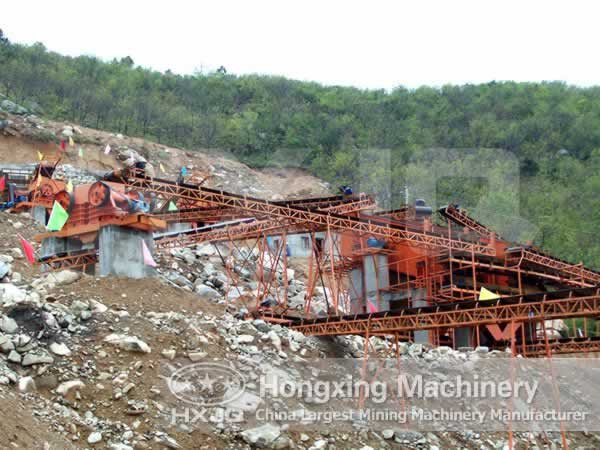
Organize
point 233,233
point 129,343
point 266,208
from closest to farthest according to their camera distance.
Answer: point 129,343
point 266,208
point 233,233

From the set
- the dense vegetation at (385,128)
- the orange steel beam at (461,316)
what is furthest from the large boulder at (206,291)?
the dense vegetation at (385,128)

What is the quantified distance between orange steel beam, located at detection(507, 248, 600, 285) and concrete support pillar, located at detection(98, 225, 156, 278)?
1832cm

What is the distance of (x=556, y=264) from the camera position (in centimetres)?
3803

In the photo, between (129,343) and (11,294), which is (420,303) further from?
(11,294)

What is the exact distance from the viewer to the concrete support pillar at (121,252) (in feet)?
80.1

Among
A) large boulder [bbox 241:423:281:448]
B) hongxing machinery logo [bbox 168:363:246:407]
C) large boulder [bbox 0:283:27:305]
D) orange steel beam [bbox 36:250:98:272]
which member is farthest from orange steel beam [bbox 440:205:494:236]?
large boulder [bbox 0:283:27:305]

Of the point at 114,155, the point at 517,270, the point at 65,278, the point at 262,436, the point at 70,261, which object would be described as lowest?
the point at 262,436

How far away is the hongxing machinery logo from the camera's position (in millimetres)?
19969

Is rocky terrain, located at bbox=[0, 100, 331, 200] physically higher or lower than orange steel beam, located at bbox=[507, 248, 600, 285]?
higher

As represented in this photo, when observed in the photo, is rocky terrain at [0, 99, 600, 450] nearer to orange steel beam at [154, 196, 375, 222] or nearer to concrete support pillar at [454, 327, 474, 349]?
concrete support pillar at [454, 327, 474, 349]

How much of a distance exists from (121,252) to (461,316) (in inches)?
383

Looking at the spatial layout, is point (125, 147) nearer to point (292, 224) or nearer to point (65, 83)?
point (65, 83)

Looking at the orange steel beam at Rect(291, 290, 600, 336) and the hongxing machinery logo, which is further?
the orange steel beam at Rect(291, 290, 600, 336)

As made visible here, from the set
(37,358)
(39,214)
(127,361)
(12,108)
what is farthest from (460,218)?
(12,108)
